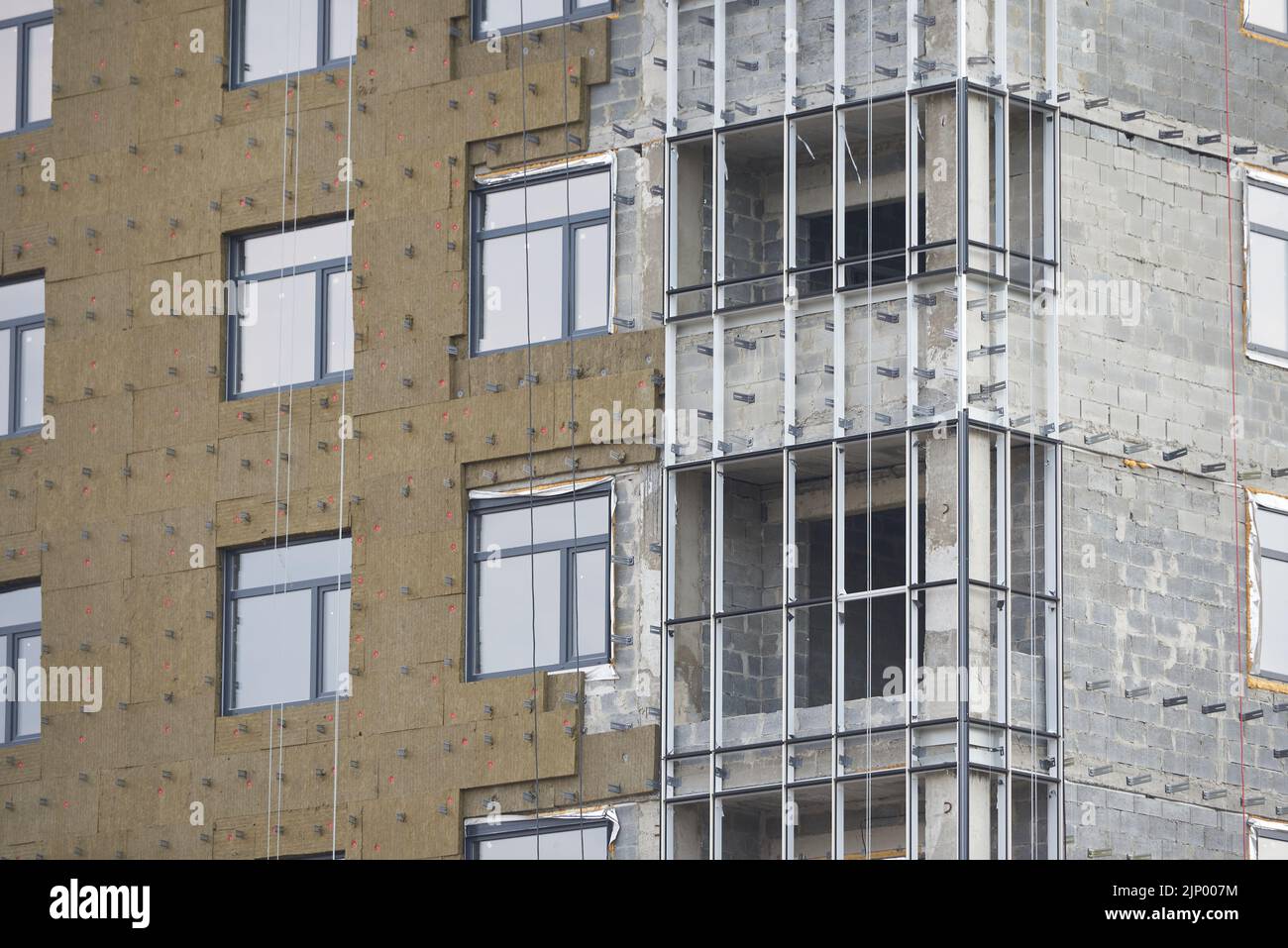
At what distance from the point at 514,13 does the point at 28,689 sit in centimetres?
1087

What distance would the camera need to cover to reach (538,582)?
1610 inches

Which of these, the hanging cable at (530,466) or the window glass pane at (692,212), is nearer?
the hanging cable at (530,466)

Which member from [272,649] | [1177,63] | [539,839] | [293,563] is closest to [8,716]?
[272,649]

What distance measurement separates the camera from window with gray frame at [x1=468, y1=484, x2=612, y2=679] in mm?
40469

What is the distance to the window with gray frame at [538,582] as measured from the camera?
133 ft

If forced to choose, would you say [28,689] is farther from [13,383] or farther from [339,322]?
[339,322]

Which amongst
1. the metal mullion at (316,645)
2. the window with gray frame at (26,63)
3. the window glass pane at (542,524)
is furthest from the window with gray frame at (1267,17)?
the window with gray frame at (26,63)

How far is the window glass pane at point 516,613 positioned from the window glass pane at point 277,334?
4058mm

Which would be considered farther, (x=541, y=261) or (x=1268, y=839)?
(x=541, y=261)

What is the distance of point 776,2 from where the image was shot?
40.4 metres

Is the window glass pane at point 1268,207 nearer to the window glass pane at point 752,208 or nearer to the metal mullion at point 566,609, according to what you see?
the window glass pane at point 752,208

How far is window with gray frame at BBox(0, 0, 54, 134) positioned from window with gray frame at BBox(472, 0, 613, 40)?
7.17m

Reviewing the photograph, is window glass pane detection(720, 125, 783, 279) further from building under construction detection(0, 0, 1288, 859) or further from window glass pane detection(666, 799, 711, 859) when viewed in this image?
window glass pane detection(666, 799, 711, 859)
